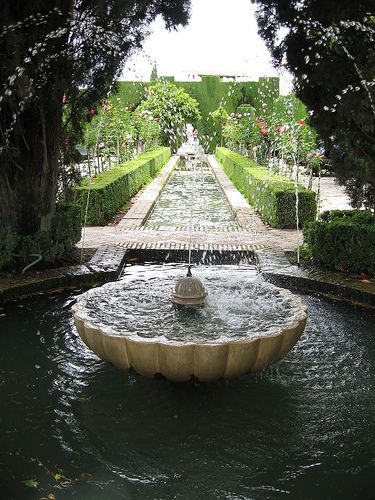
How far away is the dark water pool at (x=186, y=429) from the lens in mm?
2443

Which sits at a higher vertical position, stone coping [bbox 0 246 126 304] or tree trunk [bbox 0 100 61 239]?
tree trunk [bbox 0 100 61 239]

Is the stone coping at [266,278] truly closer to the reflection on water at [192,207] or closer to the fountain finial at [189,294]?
the fountain finial at [189,294]

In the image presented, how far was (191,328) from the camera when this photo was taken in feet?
11.1

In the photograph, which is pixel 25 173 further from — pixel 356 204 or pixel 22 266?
pixel 356 204

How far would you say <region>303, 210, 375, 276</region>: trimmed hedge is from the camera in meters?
5.70

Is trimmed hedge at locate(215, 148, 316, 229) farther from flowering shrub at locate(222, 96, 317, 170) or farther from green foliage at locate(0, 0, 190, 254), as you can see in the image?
green foliage at locate(0, 0, 190, 254)

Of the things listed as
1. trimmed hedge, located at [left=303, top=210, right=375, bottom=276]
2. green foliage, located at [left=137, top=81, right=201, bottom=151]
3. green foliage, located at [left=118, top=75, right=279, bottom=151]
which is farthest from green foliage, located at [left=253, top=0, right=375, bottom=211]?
green foliage, located at [left=118, top=75, right=279, bottom=151]

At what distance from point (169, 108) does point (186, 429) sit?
24.5 m

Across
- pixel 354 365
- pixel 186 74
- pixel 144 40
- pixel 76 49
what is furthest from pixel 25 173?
pixel 186 74

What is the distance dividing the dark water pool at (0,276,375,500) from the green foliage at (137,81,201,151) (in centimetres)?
1890

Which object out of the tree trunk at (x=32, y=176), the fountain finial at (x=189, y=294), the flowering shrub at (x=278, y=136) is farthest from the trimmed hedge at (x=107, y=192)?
the fountain finial at (x=189, y=294)

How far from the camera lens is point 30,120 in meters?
5.90

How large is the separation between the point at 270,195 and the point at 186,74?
2900 centimetres

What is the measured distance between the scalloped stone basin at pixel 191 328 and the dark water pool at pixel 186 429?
250mm
